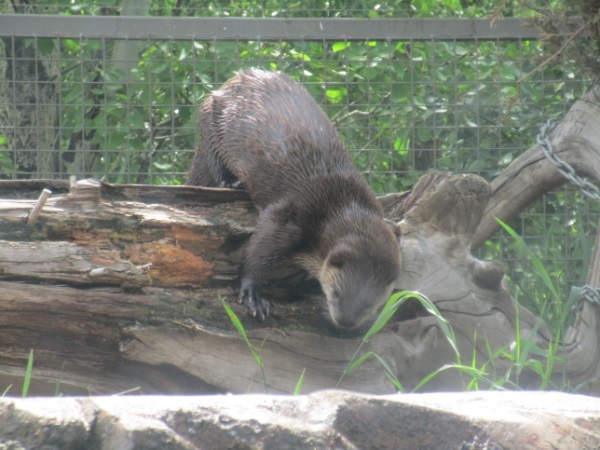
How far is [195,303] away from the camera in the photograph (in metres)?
3.30

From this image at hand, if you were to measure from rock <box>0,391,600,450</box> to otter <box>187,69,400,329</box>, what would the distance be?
1.82m

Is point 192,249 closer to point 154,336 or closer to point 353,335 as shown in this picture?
point 154,336

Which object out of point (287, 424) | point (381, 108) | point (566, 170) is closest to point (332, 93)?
point (381, 108)

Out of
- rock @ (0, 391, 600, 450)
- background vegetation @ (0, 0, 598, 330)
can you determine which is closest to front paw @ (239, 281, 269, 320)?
rock @ (0, 391, 600, 450)

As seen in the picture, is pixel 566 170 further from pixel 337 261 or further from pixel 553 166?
pixel 337 261

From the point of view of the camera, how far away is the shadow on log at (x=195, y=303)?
3039mm

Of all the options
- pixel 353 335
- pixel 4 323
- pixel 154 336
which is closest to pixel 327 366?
pixel 353 335

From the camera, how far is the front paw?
3.38 m

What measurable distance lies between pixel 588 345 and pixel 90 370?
2184mm

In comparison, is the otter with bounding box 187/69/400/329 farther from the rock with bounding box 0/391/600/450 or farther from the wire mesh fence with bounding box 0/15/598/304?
the rock with bounding box 0/391/600/450

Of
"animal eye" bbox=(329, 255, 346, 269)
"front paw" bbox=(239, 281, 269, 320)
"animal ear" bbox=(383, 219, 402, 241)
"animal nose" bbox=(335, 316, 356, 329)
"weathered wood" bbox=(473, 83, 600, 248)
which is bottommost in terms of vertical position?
"animal nose" bbox=(335, 316, 356, 329)

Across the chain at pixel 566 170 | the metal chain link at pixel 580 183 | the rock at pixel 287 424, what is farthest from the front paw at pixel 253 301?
the rock at pixel 287 424

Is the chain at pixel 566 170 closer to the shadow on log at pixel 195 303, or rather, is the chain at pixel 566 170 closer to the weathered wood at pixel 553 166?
the weathered wood at pixel 553 166

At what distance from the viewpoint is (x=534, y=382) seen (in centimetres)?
359
